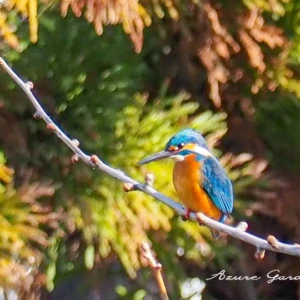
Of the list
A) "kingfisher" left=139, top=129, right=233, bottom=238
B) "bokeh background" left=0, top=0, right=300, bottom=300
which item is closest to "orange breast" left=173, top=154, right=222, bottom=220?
"kingfisher" left=139, top=129, right=233, bottom=238

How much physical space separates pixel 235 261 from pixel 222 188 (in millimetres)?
674

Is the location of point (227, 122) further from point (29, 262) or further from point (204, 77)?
point (29, 262)

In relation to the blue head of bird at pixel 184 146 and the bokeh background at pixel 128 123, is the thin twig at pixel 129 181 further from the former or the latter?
the bokeh background at pixel 128 123

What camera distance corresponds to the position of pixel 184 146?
1.51 metres

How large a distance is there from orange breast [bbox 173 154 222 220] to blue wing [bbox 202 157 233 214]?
1 cm

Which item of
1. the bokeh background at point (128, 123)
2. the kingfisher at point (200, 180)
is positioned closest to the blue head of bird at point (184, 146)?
the kingfisher at point (200, 180)

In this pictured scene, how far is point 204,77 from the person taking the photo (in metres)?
2.01

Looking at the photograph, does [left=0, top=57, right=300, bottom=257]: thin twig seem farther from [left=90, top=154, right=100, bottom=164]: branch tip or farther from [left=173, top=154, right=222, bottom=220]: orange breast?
[left=173, top=154, right=222, bottom=220]: orange breast

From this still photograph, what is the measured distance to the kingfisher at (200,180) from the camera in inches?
60.2

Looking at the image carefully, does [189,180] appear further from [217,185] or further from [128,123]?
[128,123]

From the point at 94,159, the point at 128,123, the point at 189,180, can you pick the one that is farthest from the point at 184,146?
the point at 94,159

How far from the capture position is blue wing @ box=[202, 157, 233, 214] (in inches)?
60.9

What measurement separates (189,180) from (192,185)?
0.01 metres

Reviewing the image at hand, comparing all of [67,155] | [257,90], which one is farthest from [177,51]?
[67,155]
